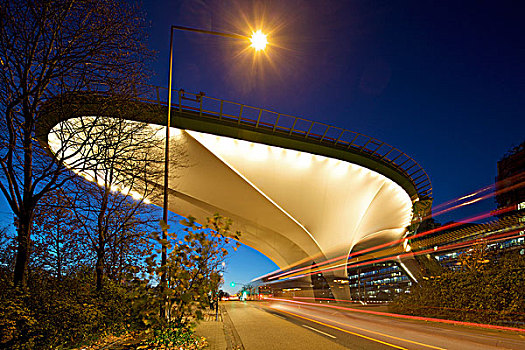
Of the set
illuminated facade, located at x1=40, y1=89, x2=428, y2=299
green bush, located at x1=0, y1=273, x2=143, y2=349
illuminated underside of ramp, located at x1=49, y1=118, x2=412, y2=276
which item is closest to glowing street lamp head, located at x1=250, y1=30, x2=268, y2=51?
green bush, located at x1=0, y1=273, x2=143, y2=349

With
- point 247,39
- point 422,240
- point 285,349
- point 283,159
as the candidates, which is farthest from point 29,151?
point 422,240

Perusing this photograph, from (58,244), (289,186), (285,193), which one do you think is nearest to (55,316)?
(58,244)

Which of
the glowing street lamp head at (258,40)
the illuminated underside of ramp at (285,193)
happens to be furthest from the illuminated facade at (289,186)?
A: the glowing street lamp head at (258,40)

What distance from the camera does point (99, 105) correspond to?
8.69 metres

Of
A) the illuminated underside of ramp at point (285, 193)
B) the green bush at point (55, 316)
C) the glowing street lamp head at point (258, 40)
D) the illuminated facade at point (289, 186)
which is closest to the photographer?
the green bush at point (55, 316)

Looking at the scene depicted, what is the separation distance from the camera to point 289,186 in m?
28.4

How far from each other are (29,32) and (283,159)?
20.2m

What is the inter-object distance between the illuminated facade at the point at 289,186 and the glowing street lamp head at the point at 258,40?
10.7 metres

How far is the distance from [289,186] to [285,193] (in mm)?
→ 997

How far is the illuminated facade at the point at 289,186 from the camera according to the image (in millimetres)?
24141

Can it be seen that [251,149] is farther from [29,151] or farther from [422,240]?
[422,240]

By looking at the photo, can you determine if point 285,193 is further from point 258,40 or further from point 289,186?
point 258,40

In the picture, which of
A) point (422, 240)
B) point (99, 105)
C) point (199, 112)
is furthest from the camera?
point (422, 240)

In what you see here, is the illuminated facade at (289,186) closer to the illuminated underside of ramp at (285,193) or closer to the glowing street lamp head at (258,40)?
the illuminated underside of ramp at (285,193)
